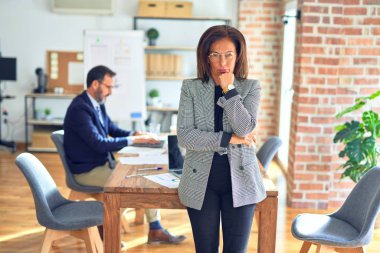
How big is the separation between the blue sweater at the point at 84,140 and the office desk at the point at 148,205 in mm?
1083

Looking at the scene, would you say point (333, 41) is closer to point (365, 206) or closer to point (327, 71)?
point (327, 71)

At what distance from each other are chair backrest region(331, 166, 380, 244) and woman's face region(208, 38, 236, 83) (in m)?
1.12

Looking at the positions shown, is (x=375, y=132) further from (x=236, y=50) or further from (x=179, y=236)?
(x=236, y=50)

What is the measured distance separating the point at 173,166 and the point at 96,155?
0.95 m

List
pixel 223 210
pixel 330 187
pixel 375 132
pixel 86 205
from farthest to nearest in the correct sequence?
pixel 330 187 < pixel 375 132 < pixel 86 205 < pixel 223 210

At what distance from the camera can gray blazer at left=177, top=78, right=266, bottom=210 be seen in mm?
2164

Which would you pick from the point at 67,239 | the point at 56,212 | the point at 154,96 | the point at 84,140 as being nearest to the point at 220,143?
the point at 56,212

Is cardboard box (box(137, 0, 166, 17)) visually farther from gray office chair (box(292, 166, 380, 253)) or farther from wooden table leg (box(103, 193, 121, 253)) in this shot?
wooden table leg (box(103, 193, 121, 253))

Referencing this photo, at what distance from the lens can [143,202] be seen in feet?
8.36

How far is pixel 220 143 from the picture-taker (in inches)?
85.3

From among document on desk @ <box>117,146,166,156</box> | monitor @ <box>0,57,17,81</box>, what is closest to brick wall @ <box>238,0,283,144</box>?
monitor @ <box>0,57,17,81</box>

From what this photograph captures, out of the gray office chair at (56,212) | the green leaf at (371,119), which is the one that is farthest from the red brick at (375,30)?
the gray office chair at (56,212)

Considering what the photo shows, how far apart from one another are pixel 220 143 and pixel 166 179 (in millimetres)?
645

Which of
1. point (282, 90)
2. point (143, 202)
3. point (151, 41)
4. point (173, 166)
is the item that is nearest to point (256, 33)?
point (282, 90)
